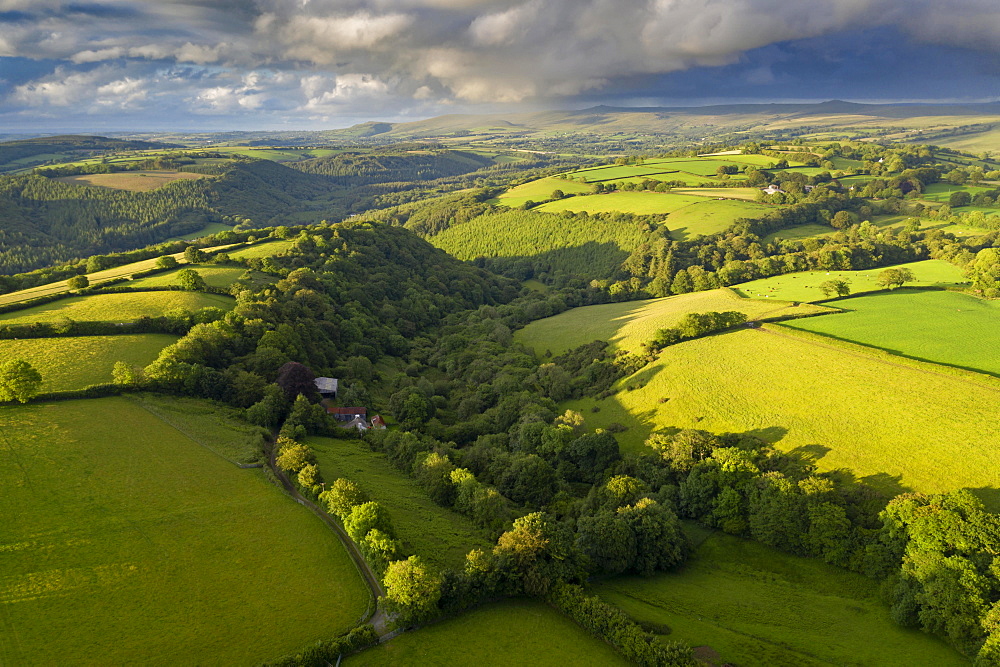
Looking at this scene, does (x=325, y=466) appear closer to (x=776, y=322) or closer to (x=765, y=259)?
(x=776, y=322)

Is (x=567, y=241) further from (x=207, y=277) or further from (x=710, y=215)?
(x=207, y=277)

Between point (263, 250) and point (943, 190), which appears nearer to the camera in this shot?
point (263, 250)

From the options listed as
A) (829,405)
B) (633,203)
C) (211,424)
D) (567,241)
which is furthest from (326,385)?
(633,203)

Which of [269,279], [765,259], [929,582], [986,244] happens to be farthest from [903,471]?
[986,244]

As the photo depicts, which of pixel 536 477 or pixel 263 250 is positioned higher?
pixel 263 250

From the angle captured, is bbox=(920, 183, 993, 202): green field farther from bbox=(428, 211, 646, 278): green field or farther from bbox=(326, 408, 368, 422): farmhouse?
bbox=(326, 408, 368, 422): farmhouse

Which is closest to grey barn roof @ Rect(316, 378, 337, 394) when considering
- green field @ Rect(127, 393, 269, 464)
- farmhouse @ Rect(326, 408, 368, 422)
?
farmhouse @ Rect(326, 408, 368, 422)
